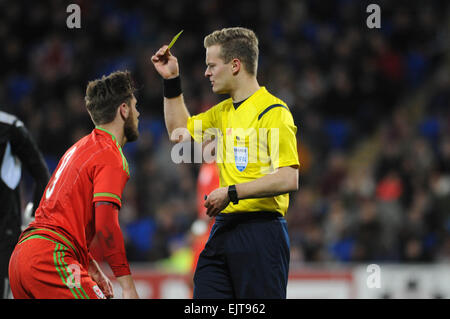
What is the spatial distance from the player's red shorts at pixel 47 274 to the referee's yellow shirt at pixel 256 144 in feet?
3.26

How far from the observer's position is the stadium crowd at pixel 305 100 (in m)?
10.2

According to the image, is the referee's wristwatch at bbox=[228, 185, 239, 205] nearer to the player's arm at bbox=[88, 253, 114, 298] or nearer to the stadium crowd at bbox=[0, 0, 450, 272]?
the player's arm at bbox=[88, 253, 114, 298]

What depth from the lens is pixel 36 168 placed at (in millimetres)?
4762

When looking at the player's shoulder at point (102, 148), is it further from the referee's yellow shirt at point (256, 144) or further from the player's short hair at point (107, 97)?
the referee's yellow shirt at point (256, 144)

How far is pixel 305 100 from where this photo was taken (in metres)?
12.4

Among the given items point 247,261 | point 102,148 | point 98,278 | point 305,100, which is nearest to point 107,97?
point 102,148

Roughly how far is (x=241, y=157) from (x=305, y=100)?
8.46 meters

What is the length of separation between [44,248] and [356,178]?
8.09 metres

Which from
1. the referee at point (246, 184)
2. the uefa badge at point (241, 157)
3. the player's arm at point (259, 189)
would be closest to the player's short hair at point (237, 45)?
the referee at point (246, 184)

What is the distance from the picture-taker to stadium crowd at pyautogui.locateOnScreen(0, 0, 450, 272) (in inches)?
400

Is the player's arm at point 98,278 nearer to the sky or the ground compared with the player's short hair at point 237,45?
nearer to the ground

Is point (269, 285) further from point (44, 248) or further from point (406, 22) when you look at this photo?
point (406, 22)

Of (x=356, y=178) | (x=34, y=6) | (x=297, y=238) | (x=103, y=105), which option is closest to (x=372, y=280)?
(x=297, y=238)

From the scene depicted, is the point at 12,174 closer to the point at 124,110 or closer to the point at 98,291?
the point at 124,110
